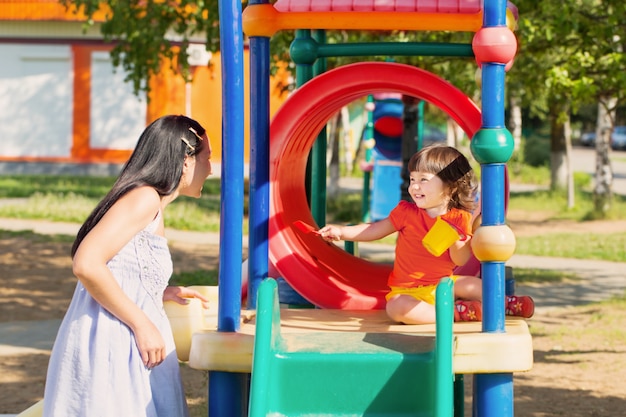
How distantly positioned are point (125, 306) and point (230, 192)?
51 cm

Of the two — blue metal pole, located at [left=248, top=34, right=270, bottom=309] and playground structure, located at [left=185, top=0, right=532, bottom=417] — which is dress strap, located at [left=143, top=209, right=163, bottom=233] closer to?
playground structure, located at [left=185, top=0, right=532, bottom=417]

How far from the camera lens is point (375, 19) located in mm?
4176

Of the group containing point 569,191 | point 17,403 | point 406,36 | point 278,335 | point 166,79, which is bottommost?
point 17,403

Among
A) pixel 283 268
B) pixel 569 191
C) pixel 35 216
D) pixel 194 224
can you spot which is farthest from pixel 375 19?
pixel 569 191

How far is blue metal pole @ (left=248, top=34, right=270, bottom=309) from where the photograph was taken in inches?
147

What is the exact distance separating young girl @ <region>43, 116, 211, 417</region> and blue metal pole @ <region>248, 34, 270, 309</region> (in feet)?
1.67

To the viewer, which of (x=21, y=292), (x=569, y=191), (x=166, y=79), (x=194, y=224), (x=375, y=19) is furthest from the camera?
(x=166, y=79)

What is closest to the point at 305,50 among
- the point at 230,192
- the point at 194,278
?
the point at 230,192

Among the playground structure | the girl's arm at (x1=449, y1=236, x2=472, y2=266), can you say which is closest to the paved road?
the playground structure

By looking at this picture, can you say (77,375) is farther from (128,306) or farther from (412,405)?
(412,405)

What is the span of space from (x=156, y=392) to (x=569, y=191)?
14.9m

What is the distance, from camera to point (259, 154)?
3.77 metres

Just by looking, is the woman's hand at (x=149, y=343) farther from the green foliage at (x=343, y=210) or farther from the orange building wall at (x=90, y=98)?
the orange building wall at (x=90, y=98)

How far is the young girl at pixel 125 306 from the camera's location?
3025mm
